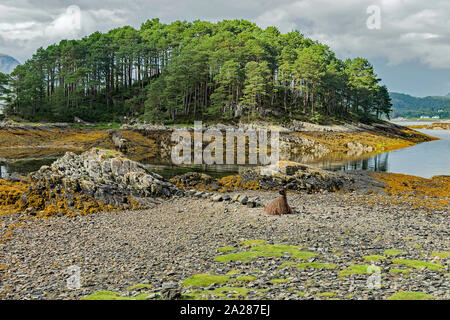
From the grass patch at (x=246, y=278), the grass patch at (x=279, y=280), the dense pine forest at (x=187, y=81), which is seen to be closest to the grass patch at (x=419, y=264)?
the grass patch at (x=279, y=280)

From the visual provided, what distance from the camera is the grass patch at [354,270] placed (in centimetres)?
1088

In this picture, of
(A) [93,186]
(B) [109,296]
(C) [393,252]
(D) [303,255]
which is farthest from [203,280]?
(A) [93,186]

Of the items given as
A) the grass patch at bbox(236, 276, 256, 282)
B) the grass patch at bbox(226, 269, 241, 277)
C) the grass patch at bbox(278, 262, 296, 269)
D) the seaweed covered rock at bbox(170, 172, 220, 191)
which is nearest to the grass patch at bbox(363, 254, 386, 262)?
the grass patch at bbox(278, 262, 296, 269)

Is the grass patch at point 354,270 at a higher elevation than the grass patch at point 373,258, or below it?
higher

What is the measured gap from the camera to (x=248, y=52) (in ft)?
312

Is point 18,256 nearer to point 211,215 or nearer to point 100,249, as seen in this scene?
point 100,249

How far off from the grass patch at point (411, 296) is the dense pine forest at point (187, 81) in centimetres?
7842

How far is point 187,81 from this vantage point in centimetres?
9069

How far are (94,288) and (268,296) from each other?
618 cm

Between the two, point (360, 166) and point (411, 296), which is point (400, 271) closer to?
point (411, 296)

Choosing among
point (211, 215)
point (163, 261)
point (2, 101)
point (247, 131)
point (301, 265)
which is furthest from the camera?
point (2, 101)

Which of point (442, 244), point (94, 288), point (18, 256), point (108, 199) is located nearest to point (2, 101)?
point (108, 199)

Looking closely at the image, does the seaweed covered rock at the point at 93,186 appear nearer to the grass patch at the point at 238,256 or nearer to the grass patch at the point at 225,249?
the grass patch at the point at 225,249

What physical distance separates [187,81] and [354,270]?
8516 cm
